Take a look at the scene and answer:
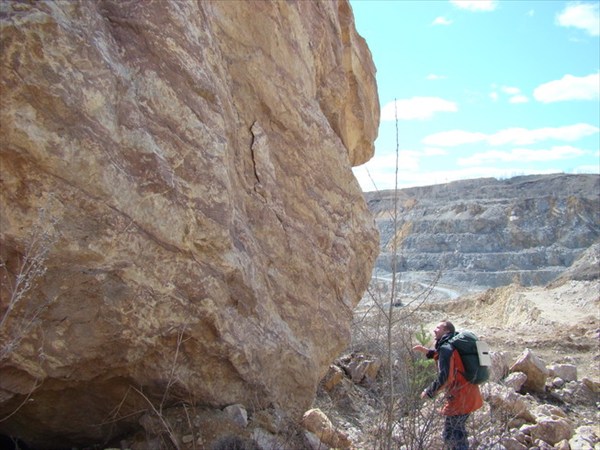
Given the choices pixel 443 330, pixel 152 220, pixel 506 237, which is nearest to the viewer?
pixel 152 220

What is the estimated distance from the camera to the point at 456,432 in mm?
3857

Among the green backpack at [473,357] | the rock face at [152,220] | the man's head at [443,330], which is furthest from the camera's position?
the man's head at [443,330]

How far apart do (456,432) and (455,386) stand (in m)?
0.32

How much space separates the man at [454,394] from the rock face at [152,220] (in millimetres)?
800

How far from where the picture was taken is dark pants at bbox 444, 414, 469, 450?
12.2ft

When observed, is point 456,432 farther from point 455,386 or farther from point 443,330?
point 443,330

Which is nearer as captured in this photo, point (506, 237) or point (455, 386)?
point (455, 386)

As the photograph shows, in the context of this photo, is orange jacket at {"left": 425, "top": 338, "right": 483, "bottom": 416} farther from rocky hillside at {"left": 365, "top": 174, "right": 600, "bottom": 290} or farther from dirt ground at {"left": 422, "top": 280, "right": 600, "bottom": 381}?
rocky hillside at {"left": 365, "top": 174, "right": 600, "bottom": 290}

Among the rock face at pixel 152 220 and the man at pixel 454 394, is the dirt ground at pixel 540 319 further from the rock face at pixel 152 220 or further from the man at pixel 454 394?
the rock face at pixel 152 220

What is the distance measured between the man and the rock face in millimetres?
800

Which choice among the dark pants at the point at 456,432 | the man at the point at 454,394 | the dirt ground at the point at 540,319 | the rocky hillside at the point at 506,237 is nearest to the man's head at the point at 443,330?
the man at the point at 454,394

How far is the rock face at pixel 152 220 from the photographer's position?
7.95ft

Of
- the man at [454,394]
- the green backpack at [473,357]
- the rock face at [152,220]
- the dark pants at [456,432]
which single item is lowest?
the dark pants at [456,432]

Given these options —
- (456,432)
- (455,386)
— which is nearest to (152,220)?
(455,386)
